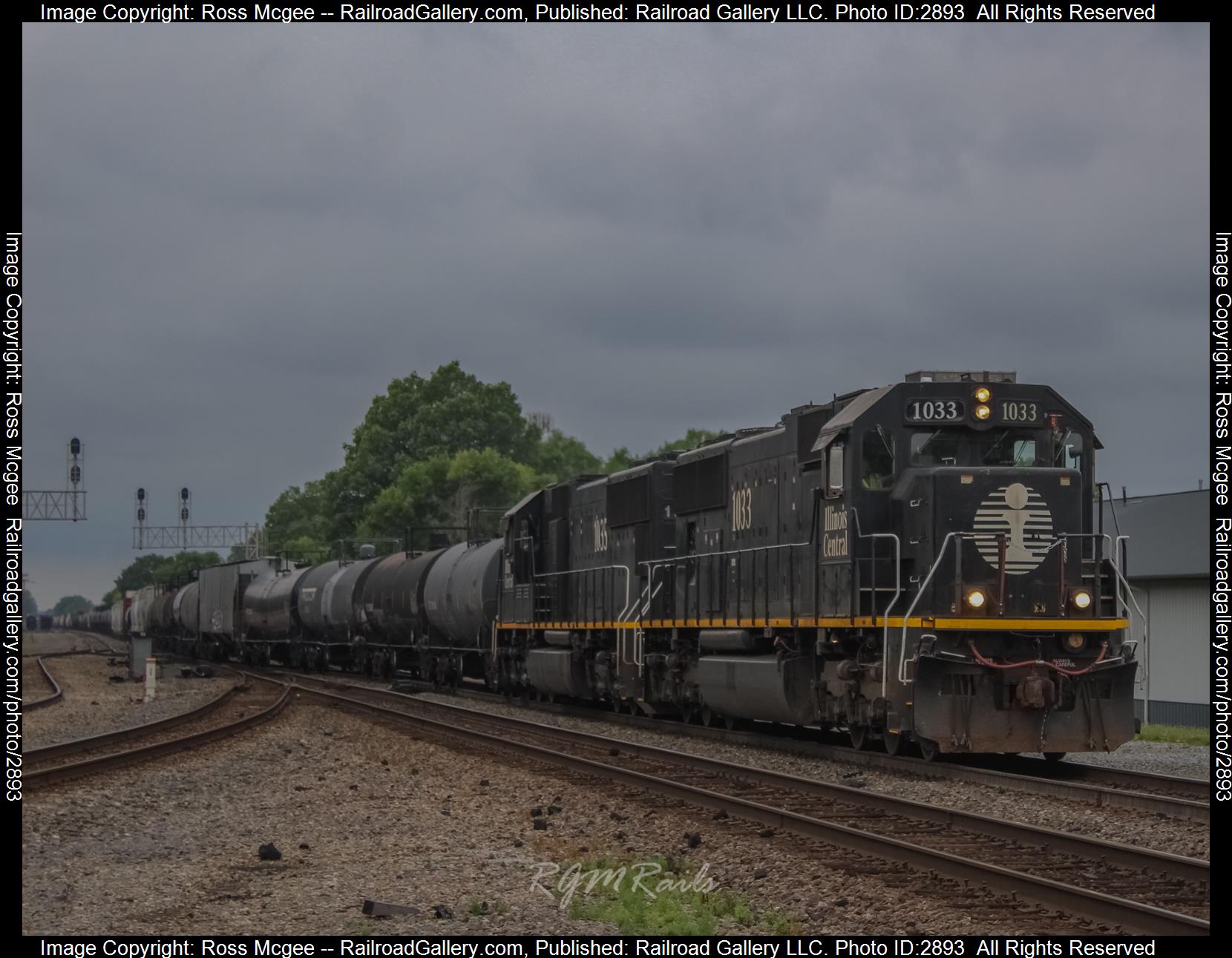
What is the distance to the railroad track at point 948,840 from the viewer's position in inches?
335

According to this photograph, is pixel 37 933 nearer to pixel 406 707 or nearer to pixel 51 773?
pixel 51 773

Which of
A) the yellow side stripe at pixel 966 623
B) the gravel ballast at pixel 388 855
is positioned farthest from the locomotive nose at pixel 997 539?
the gravel ballast at pixel 388 855

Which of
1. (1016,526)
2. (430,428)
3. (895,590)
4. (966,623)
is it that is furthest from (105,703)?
(430,428)

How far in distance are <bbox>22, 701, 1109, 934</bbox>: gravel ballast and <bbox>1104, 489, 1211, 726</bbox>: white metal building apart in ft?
48.2

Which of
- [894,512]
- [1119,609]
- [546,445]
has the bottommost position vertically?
[1119,609]

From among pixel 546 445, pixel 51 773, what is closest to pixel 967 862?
pixel 51 773

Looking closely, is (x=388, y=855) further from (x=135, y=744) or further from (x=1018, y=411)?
(x=135, y=744)

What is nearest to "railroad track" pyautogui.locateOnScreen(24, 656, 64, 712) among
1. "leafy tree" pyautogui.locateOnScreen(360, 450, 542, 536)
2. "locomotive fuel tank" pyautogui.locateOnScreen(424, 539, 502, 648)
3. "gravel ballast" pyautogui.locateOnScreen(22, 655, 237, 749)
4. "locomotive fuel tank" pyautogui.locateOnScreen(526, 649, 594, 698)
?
"gravel ballast" pyautogui.locateOnScreen(22, 655, 237, 749)

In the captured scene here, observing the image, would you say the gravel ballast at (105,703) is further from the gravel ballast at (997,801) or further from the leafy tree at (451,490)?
Result: the leafy tree at (451,490)

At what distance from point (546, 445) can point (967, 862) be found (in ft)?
317

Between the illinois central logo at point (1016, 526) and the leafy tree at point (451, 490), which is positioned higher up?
the leafy tree at point (451, 490)

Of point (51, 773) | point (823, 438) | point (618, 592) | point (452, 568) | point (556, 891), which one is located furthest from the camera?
point (452, 568)

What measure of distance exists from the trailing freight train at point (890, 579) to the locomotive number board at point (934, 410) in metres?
0.02

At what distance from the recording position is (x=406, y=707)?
1056 inches
